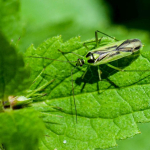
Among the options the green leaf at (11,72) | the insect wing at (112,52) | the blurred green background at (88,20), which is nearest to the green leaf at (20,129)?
the green leaf at (11,72)

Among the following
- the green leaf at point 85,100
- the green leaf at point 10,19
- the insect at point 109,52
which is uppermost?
the green leaf at point 10,19

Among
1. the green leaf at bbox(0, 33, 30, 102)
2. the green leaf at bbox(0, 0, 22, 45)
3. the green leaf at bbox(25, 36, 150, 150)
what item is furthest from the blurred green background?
the green leaf at bbox(0, 33, 30, 102)

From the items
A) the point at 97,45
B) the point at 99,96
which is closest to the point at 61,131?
the point at 99,96

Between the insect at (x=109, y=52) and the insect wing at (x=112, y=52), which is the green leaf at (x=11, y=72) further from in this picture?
the insect wing at (x=112, y=52)

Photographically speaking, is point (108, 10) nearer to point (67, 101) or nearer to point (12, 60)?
point (67, 101)

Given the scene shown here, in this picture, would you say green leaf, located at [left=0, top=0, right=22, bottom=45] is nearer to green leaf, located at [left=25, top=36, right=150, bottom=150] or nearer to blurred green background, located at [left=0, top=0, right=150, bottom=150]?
green leaf, located at [left=25, top=36, right=150, bottom=150]

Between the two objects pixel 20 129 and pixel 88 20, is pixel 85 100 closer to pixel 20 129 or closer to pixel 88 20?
pixel 20 129

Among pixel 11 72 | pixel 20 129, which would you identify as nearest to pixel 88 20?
pixel 11 72
